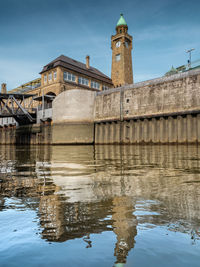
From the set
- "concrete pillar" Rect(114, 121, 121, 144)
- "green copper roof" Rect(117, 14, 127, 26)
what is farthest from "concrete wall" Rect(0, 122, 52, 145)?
"green copper roof" Rect(117, 14, 127, 26)

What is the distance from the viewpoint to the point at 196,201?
6.89ft

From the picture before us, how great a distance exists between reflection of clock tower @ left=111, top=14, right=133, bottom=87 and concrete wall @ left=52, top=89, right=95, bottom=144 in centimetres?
2119

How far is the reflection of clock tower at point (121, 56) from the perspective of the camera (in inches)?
1658

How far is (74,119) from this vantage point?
2231cm

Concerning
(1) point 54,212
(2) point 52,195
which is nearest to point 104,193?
(2) point 52,195

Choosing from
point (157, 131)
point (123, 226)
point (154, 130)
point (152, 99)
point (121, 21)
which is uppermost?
point (121, 21)

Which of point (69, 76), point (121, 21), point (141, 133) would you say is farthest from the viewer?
point (121, 21)

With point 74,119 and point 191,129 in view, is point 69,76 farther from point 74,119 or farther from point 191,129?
point 191,129

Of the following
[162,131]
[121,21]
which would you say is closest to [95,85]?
[121,21]

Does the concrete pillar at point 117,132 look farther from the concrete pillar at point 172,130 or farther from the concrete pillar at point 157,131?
the concrete pillar at point 172,130

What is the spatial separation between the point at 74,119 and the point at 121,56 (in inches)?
1017

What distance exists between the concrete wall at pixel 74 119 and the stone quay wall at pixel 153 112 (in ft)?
3.06

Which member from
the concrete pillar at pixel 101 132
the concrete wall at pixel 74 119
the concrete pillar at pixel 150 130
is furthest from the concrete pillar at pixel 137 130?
the concrete wall at pixel 74 119

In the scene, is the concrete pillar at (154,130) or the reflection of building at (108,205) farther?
the concrete pillar at (154,130)
